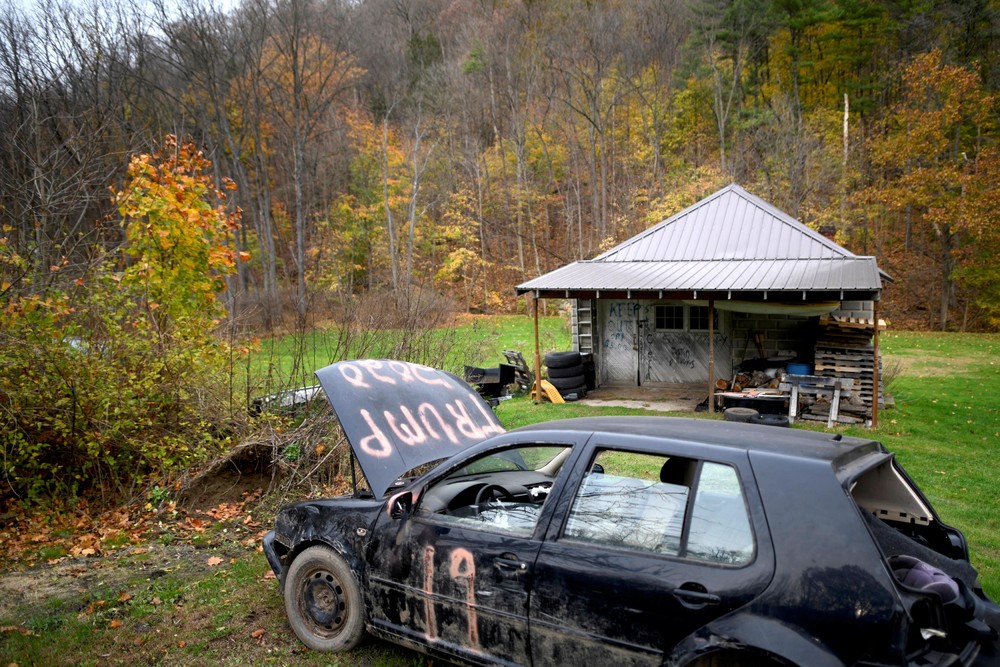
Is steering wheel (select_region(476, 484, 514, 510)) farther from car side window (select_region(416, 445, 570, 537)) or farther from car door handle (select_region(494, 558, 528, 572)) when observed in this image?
car door handle (select_region(494, 558, 528, 572))

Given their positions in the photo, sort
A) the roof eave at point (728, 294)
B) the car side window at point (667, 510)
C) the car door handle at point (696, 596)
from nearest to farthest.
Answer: the car door handle at point (696, 596), the car side window at point (667, 510), the roof eave at point (728, 294)

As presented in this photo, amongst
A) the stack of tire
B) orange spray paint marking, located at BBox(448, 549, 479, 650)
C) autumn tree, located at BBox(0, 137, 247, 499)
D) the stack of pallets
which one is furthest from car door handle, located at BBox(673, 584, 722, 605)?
the stack of tire

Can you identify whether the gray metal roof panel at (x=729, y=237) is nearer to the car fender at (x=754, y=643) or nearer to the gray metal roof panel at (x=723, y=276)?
the gray metal roof panel at (x=723, y=276)

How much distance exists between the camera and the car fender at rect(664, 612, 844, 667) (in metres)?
2.38

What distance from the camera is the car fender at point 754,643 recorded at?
238 centimetres

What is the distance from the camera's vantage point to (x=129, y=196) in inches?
304

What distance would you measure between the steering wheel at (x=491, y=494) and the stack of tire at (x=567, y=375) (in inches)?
413

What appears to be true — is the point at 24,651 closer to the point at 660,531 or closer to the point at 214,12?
the point at 660,531

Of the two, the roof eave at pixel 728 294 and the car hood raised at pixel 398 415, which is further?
the roof eave at pixel 728 294

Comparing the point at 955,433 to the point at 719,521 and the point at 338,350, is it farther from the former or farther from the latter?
the point at 719,521

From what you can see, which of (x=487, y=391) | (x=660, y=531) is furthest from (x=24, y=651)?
(x=487, y=391)

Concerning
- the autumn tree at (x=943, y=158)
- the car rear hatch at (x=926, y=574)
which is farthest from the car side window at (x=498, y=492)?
the autumn tree at (x=943, y=158)

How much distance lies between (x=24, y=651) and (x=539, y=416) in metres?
9.28

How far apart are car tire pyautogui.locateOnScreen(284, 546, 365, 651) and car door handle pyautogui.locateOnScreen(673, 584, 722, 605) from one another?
202 centimetres
